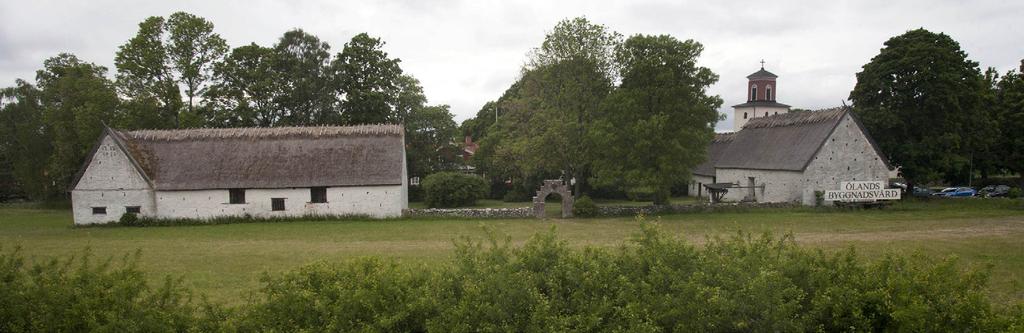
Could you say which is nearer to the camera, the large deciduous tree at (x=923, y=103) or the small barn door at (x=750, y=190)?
the large deciduous tree at (x=923, y=103)

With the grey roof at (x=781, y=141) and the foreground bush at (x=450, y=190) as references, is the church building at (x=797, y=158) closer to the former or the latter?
the grey roof at (x=781, y=141)

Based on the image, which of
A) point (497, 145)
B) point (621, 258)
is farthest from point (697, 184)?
point (621, 258)

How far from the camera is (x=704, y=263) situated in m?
7.72

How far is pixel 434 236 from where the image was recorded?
916 inches

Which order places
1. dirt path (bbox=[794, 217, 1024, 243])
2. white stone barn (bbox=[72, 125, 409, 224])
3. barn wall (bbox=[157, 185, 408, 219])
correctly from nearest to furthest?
dirt path (bbox=[794, 217, 1024, 243]), white stone barn (bbox=[72, 125, 409, 224]), barn wall (bbox=[157, 185, 408, 219])

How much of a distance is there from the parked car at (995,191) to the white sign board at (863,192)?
668 inches

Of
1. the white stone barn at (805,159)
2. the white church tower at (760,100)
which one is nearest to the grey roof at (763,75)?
the white church tower at (760,100)

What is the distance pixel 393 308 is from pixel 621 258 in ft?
10.9

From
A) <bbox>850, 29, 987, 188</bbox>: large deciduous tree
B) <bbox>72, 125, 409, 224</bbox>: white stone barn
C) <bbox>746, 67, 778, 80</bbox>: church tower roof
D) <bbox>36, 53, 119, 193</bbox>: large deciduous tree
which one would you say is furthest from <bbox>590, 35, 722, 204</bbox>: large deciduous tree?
<bbox>746, 67, 778, 80</bbox>: church tower roof

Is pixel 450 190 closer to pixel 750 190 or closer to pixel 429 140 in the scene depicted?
pixel 429 140

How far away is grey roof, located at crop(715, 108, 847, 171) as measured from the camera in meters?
32.9

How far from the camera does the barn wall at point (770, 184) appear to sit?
3275 centimetres

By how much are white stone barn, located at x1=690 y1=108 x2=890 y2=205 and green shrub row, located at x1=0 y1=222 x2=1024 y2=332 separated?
26834 millimetres

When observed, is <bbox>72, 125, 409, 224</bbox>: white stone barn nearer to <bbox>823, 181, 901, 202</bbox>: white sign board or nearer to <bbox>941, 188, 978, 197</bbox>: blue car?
<bbox>823, 181, 901, 202</bbox>: white sign board
